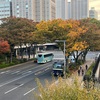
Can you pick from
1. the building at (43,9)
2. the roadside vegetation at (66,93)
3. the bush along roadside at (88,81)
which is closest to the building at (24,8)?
the building at (43,9)

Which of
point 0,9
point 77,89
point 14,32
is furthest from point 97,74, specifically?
point 0,9

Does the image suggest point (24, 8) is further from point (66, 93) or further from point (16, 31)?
point (66, 93)

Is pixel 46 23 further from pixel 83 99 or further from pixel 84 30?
pixel 83 99

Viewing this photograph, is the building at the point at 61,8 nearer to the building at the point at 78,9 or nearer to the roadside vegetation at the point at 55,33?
the building at the point at 78,9

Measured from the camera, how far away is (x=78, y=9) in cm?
17000

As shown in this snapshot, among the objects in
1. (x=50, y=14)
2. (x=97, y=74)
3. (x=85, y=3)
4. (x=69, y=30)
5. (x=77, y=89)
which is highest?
(x=85, y=3)

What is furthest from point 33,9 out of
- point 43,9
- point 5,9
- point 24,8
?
point 5,9

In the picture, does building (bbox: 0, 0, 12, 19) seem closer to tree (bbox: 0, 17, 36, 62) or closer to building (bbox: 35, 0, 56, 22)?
building (bbox: 35, 0, 56, 22)

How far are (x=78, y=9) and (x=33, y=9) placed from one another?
50.3m

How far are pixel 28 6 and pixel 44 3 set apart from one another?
38.8 ft

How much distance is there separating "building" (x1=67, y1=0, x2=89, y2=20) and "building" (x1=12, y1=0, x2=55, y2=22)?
36.4 meters

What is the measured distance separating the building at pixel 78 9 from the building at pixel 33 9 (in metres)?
36.4

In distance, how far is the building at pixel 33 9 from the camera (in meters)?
131

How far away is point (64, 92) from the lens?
355 inches
